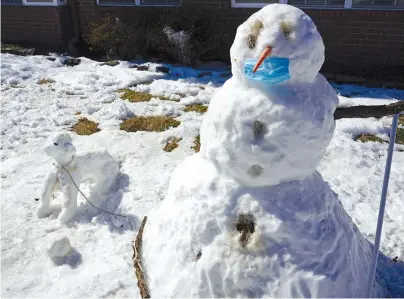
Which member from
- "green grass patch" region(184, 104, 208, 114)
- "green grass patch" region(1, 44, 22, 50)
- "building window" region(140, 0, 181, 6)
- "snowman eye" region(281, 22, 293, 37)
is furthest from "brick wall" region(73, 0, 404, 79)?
"snowman eye" region(281, 22, 293, 37)

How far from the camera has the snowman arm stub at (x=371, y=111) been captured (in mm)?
2182

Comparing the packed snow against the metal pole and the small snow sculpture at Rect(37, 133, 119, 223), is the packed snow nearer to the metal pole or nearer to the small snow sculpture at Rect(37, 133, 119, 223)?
the small snow sculpture at Rect(37, 133, 119, 223)

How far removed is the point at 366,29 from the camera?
9.32 metres

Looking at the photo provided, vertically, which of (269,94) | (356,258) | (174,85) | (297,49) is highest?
(297,49)

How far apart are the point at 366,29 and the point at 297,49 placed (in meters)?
8.25

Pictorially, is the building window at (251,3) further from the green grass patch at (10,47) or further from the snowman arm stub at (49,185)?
the snowman arm stub at (49,185)

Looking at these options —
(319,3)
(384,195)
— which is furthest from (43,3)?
(384,195)

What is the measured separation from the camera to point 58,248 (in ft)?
11.3

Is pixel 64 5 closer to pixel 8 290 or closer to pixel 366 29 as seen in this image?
pixel 366 29

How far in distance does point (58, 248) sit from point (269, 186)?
2.10 m

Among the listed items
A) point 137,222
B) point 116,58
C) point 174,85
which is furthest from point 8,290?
point 116,58

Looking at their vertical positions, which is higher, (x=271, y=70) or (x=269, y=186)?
(x=271, y=70)

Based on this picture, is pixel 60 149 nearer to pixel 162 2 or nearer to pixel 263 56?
pixel 263 56

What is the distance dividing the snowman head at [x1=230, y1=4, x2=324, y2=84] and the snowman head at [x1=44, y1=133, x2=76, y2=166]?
2231 mm
